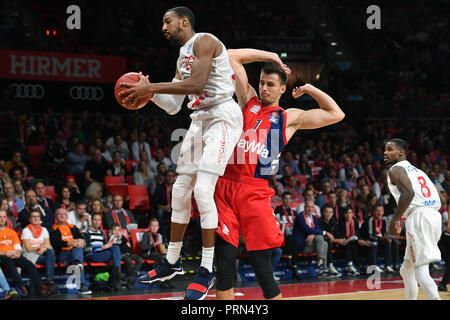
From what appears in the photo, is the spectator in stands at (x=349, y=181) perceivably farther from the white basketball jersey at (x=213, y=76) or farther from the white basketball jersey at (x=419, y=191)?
the white basketball jersey at (x=213, y=76)

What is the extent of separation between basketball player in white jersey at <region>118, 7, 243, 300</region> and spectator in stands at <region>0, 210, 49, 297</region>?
504cm

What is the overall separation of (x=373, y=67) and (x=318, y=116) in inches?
626

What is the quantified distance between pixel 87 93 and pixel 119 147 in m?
2.56

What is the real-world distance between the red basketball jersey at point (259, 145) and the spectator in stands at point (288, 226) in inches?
265

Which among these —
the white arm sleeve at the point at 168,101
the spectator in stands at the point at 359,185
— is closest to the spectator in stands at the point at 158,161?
the spectator in stands at the point at 359,185

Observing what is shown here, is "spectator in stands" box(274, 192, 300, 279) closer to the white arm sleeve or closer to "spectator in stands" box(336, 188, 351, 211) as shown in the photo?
"spectator in stands" box(336, 188, 351, 211)

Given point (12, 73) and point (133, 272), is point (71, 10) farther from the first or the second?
point (133, 272)

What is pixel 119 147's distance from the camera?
12.2 metres

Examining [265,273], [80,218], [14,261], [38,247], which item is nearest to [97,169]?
[80,218]

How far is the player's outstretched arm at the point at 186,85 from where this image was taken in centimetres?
404

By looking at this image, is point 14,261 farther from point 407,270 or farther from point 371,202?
point 371,202

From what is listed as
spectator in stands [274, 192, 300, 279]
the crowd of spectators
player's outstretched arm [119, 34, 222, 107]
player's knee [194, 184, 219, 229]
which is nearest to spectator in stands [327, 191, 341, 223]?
the crowd of spectators

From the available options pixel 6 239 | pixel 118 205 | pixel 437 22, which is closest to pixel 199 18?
pixel 437 22

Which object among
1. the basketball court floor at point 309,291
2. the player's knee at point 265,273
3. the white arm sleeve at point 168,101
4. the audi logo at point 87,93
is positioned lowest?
the basketball court floor at point 309,291
